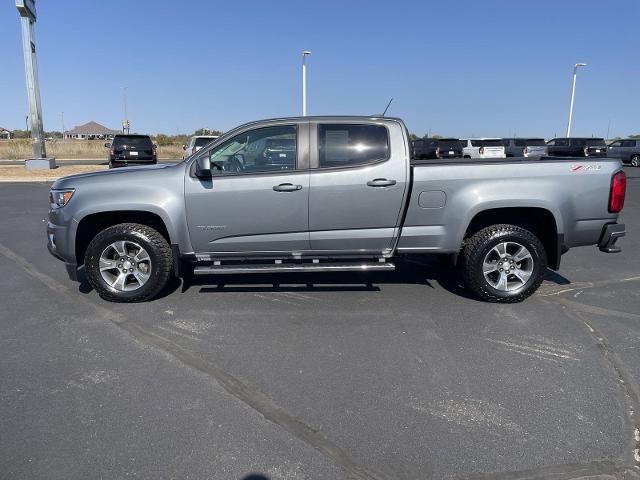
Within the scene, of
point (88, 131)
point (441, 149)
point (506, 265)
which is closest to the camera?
point (506, 265)

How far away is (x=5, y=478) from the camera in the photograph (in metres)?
2.60

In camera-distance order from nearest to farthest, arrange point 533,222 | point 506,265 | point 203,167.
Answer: point 203,167 < point 506,265 < point 533,222

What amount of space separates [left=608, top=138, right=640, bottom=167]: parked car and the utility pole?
30700 millimetres

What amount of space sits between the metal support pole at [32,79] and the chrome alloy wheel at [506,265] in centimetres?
2446

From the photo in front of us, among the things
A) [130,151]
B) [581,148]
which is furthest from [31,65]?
[581,148]

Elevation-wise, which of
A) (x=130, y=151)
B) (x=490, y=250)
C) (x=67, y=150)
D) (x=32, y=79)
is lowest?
(x=490, y=250)

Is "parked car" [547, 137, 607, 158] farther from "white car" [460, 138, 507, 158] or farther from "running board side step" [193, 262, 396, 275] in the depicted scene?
"running board side step" [193, 262, 396, 275]

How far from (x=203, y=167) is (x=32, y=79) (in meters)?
22.9

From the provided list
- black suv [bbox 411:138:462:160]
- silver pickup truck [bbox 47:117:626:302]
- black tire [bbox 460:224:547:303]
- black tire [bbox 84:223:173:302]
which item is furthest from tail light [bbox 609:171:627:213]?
black suv [bbox 411:138:462:160]

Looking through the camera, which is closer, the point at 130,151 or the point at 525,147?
the point at 130,151

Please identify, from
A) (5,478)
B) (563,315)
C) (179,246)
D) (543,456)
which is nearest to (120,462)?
(5,478)

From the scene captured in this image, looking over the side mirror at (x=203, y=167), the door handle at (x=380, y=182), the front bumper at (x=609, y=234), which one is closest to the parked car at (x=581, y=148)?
the front bumper at (x=609, y=234)

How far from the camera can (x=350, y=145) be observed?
205 inches

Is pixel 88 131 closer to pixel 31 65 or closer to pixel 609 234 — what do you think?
pixel 31 65
